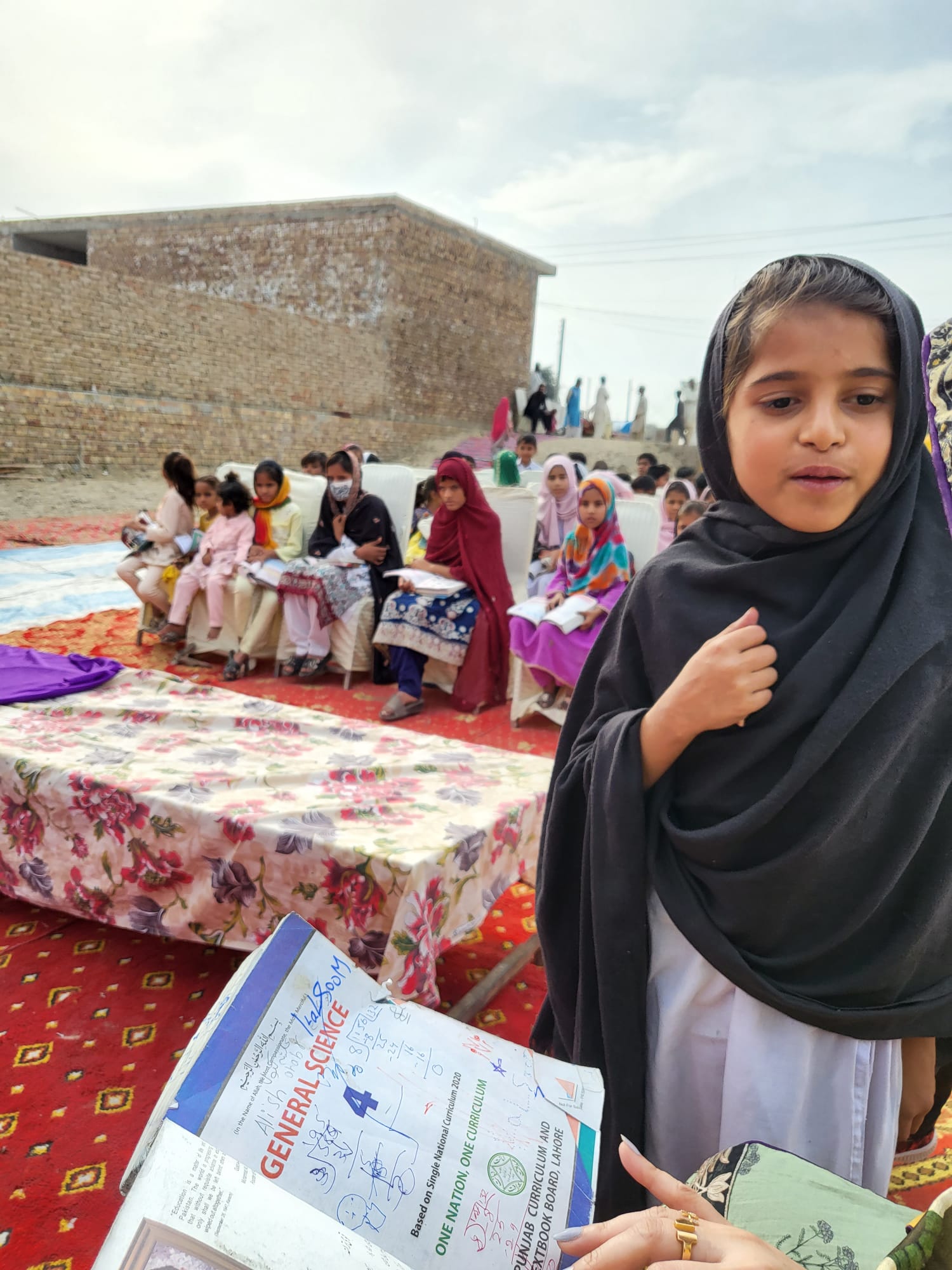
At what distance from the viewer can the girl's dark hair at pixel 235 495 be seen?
4.71 metres

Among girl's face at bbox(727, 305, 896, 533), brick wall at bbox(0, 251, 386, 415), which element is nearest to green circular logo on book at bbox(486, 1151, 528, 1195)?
girl's face at bbox(727, 305, 896, 533)

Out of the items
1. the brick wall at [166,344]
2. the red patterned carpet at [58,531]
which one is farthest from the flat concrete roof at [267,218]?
the red patterned carpet at [58,531]

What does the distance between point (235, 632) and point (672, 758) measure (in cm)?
428

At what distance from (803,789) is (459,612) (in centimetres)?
340

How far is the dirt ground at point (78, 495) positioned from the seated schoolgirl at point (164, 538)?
514 centimetres

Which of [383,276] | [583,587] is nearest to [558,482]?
[583,587]

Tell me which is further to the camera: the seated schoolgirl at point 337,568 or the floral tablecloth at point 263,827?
the seated schoolgirl at point 337,568

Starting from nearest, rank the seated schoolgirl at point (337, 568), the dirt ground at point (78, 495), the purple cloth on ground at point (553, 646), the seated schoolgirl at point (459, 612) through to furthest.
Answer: the purple cloth on ground at point (553, 646), the seated schoolgirl at point (459, 612), the seated schoolgirl at point (337, 568), the dirt ground at point (78, 495)

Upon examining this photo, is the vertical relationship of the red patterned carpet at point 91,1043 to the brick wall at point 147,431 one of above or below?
below

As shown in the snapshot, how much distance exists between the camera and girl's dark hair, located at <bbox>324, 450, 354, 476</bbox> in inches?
179

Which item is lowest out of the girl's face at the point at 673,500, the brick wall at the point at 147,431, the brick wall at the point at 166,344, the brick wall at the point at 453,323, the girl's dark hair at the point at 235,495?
the girl's dark hair at the point at 235,495

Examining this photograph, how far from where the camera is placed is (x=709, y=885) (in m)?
0.78

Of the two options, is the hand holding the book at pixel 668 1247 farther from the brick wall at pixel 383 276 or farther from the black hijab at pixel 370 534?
the brick wall at pixel 383 276

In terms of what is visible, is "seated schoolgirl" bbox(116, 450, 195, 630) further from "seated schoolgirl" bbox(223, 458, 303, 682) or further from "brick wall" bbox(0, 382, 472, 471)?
"brick wall" bbox(0, 382, 472, 471)
